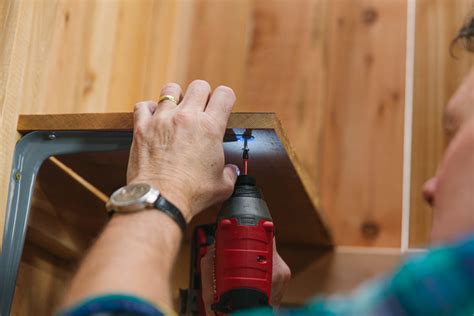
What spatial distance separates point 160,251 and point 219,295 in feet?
0.64

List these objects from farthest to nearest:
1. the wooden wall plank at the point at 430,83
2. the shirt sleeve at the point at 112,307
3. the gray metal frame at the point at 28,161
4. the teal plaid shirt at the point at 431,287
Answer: the wooden wall plank at the point at 430,83, the gray metal frame at the point at 28,161, the shirt sleeve at the point at 112,307, the teal plaid shirt at the point at 431,287

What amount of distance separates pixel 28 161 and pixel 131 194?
12.1 inches

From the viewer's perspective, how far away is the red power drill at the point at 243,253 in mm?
981

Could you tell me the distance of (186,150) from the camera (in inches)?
38.3

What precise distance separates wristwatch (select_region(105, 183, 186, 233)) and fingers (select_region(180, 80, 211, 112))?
0.16 m

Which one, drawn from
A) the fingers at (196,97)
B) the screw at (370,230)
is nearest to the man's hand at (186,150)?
the fingers at (196,97)

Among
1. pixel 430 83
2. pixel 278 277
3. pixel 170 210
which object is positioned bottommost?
pixel 278 277

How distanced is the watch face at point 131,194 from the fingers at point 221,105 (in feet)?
0.52

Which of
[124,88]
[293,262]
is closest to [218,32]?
[124,88]

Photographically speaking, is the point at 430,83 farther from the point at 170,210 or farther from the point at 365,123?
Answer: the point at 170,210

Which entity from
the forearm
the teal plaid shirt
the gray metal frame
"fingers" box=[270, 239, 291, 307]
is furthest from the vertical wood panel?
the teal plaid shirt

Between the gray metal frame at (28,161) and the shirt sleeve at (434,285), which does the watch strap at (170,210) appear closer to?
the gray metal frame at (28,161)

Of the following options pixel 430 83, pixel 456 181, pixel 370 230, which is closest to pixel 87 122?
pixel 456 181

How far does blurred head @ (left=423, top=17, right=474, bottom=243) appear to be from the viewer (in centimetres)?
65
